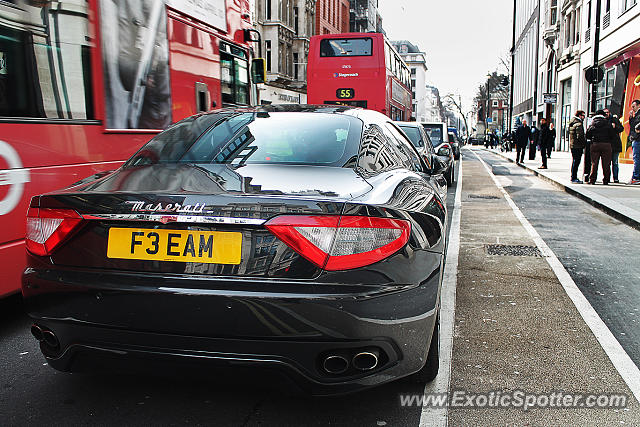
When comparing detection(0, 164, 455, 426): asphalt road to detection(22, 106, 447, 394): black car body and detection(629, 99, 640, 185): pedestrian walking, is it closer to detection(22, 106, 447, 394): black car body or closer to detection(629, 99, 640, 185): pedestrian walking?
detection(22, 106, 447, 394): black car body

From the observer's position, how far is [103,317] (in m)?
2.56

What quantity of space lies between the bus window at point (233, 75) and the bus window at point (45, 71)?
3131 millimetres

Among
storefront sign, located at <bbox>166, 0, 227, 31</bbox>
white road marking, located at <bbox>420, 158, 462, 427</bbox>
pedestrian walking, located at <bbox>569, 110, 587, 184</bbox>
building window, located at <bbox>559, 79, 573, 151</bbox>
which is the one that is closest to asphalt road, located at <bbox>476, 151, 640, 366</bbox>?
white road marking, located at <bbox>420, 158, 462, 427</bbox>

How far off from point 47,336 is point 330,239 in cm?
134

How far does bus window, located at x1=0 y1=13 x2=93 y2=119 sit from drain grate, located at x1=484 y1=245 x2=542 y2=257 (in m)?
4.67

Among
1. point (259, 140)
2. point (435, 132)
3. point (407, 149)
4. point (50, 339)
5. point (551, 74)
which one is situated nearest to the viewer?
point (50, 339)

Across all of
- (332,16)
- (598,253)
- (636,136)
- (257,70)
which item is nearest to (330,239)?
(598,253)

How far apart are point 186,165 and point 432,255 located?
1.32 m

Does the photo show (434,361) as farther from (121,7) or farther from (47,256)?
(121,7)

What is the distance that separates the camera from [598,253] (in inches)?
285

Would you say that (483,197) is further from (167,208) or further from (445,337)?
(167,208)

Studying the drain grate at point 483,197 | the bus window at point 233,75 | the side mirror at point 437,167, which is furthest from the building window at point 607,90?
the side mirror at point 437,167

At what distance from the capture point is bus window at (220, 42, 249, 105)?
7.94 metres

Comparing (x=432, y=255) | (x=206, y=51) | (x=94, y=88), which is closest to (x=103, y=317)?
(x=432, y=255)
